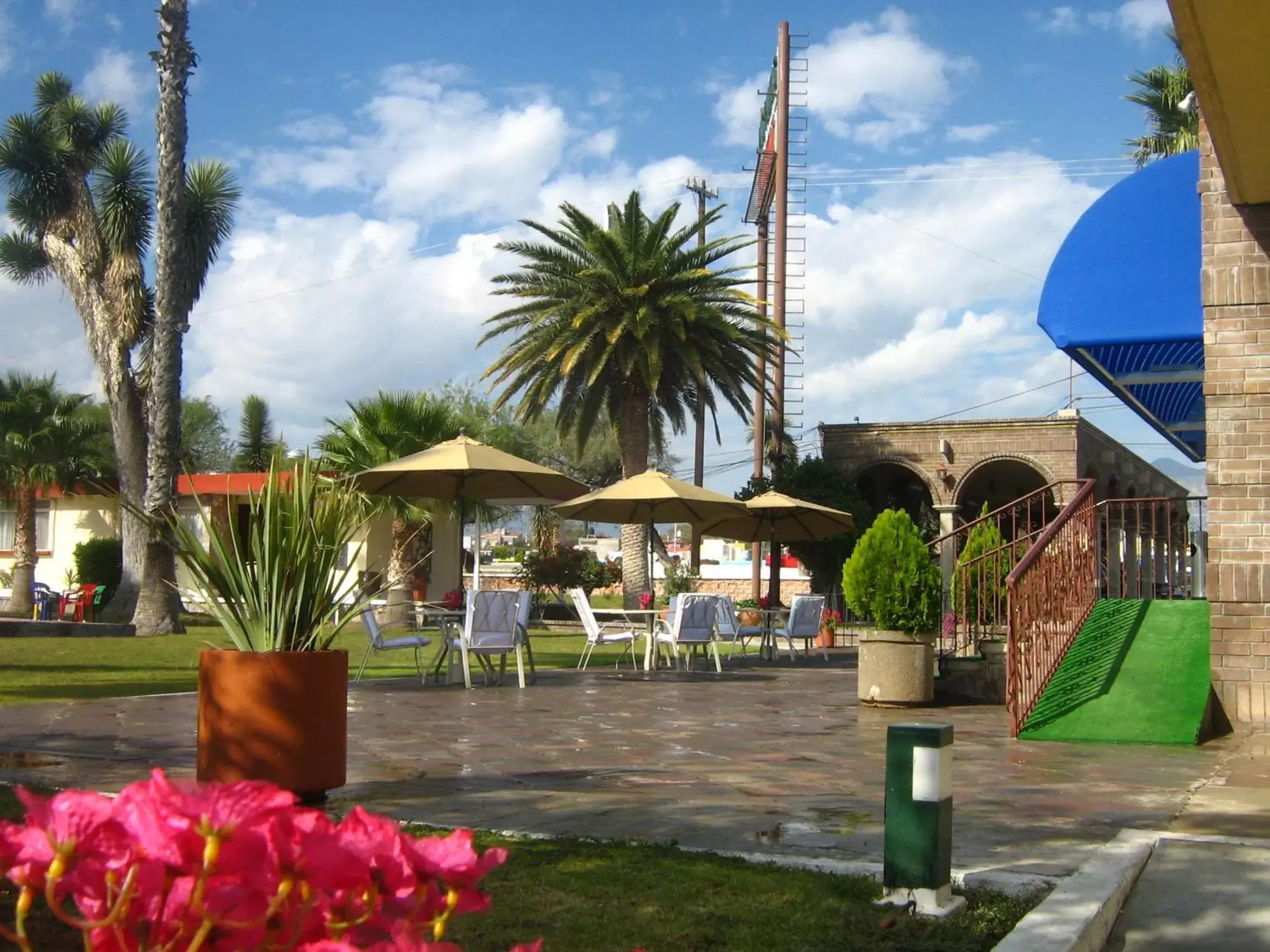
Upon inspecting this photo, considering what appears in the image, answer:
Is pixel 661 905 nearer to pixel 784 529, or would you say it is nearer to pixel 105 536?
pixel 784 529

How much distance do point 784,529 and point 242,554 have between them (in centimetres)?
1488

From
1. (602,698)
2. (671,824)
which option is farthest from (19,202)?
(671,824)

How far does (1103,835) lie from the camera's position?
510 centimetres

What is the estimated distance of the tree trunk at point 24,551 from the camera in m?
29.7

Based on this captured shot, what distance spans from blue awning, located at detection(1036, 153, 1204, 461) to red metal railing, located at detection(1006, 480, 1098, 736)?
→ 1309 millimetres

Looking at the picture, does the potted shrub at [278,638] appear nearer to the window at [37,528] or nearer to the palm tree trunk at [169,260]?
the palm tree trunk at [169,260]

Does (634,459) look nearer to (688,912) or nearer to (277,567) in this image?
(277,567)

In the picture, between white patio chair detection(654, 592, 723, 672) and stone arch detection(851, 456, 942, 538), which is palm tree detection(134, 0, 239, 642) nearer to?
white patio chair detection(654, 592, 723, 672)

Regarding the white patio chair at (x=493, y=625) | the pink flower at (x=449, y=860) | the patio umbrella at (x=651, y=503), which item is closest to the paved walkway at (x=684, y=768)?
Answer: the white patio chair at (x=493, y=625)

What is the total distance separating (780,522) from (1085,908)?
16.1m

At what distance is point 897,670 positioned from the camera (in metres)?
10.6

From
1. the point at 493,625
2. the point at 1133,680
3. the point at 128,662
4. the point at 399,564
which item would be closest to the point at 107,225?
the point at 399,564

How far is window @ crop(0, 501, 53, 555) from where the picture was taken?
34.5m

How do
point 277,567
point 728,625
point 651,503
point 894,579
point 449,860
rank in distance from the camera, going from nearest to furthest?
point 449,860, point 277,567, point 894,579, point 728,625, point 651,503
